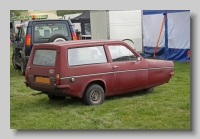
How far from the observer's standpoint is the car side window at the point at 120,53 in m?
7.85

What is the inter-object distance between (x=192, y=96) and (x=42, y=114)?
8.98ft

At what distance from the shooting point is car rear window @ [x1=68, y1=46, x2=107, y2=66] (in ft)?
23.9

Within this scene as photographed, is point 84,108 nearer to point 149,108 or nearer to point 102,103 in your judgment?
point 102,103

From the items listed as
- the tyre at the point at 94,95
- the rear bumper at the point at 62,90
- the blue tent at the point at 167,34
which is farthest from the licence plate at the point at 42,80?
the blue tent at the point at 167,34

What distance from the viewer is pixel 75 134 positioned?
5.96 m

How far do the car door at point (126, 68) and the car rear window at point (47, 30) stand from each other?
9.62 feet

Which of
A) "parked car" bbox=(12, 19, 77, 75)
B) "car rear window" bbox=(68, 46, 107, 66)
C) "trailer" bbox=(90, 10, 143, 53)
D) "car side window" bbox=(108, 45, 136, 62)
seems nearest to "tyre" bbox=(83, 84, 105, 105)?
"car rear window" bbox=(68, 46, 107, 66)

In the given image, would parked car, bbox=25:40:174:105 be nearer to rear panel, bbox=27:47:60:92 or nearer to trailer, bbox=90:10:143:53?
rear panel, bbox=27:47:60:92

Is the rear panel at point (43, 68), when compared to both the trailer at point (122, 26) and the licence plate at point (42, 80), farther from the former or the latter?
the trailer at point (122, 26)

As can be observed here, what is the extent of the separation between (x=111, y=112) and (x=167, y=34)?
842 cm

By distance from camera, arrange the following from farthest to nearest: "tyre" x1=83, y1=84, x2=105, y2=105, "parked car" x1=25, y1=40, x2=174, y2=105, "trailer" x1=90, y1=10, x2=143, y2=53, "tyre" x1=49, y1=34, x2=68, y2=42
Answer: "trailer" x1=90, y1=10, x2=143, y2=53 < "tyre" x1=49, y1=34, x2=68, y2=42 < "tyre" x1=83, y1=84, x2=105, y2=105 < "parked car" x1=25, y1=40, x2=174, y2=105

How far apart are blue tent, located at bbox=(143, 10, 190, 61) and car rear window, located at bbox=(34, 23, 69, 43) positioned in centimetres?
436

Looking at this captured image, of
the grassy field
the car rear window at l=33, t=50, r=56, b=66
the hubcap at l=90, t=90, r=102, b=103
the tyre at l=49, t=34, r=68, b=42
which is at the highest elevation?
the tyre at l=49, t=34, r=68, b=42

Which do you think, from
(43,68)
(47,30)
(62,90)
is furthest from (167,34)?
(62,90)
